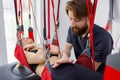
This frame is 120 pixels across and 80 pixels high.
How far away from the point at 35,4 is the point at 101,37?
36.3 inches

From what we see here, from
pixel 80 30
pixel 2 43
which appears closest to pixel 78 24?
pixel 80 30

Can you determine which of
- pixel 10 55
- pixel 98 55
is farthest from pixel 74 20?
pixel 10 55

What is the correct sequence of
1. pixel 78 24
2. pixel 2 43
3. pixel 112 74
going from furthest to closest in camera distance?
pixel 2 43 → pixel 78 24 → pixel 112 74

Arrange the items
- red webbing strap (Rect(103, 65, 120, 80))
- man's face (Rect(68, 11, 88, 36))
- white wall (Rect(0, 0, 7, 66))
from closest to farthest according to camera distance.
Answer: red webbing strap (Rect(103, 65, 120, 80)) → man's face (Rect(68, 11, 88, 36)) → white wall (Rect(0, 0, 7, 66))

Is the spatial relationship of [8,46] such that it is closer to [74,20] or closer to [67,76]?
[74,20]

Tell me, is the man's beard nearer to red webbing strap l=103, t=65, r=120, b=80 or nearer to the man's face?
the man's face

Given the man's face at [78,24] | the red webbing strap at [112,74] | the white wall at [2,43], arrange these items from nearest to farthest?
1. the red webbing strap at [112,74]
2. the man's face at [78,24]
3. the white wall at [2,43]

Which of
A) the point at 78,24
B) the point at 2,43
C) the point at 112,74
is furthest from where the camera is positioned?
the point at 2,43

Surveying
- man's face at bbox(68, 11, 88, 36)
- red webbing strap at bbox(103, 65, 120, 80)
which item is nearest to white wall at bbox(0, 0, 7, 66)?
man's face at bbox(68, 11, 88, 36)

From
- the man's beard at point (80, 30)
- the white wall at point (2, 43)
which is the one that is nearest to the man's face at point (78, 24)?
the man's beard at point (80, 30)

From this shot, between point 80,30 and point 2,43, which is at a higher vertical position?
point 80,30

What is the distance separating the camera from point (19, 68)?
4.02 ft

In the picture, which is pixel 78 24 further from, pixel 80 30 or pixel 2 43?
pixel 2 43

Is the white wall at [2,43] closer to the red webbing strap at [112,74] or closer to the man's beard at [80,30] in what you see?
the man's beard at [80,30]
